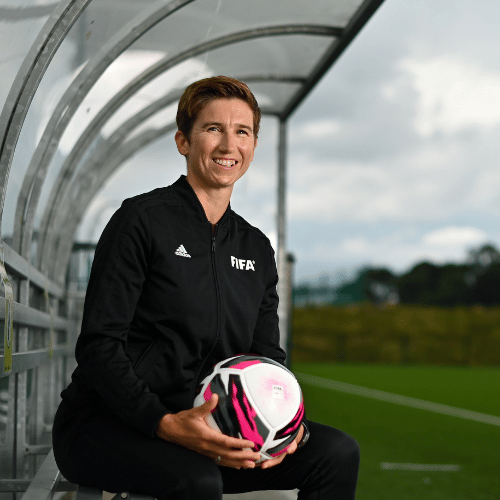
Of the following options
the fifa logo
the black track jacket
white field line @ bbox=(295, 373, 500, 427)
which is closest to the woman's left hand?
the black track jacket

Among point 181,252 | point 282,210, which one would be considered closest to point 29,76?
point 181,252

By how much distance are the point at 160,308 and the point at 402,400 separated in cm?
1068

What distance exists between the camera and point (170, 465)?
6.68 ft

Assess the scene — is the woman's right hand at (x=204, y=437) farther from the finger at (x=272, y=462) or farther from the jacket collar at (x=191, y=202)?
the jacket collar at (x=191, y=202)

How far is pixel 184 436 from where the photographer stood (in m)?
2.05

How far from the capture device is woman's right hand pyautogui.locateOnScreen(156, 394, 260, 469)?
79.5 inches

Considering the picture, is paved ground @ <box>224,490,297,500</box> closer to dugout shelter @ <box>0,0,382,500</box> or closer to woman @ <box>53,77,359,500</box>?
woman @ <box>53,77,359,500</box>

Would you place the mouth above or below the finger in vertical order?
above

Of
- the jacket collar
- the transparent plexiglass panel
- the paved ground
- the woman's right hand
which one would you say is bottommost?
the paved ground

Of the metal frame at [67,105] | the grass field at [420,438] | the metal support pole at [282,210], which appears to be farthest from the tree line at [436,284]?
the metal frame at [67,105]

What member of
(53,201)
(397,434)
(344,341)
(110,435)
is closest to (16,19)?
(110,435)

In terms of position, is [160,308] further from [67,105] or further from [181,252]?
[67,105]

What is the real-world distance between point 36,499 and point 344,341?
2413cm

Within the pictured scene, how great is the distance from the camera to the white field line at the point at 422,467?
6082 millimetres
